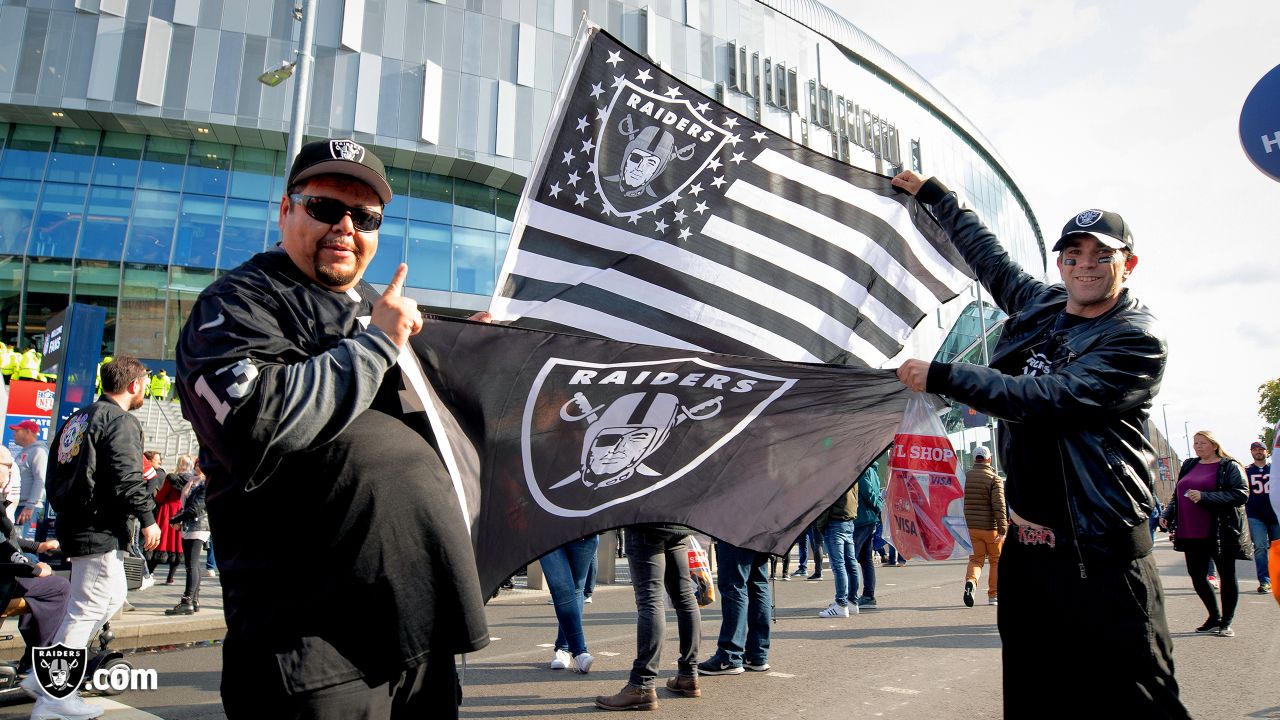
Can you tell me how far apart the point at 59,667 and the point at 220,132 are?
2834 centimetres

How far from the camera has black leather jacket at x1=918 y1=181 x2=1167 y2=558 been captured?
251cm

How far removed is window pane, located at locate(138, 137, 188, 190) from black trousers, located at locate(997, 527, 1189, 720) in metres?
32.6

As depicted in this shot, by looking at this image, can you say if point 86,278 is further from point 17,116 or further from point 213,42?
point 213,42

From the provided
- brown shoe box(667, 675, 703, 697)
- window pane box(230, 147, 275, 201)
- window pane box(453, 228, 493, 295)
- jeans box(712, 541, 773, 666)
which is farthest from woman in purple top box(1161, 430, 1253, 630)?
window pane box(230, 147, 275, 201)

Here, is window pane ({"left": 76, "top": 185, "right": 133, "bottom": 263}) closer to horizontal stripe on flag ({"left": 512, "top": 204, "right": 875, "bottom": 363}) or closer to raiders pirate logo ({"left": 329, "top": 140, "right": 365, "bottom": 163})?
horizontal stripe on flag ({"left": 512, "top": 204, "right": 875, "bottom": 363})

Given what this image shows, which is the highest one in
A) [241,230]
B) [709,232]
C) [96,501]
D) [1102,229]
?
[241,230]

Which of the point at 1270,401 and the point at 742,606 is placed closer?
the point at 742,606

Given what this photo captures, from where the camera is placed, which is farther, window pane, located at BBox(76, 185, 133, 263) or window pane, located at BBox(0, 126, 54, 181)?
window pane, located at BBox(76, 185, 133, 263)

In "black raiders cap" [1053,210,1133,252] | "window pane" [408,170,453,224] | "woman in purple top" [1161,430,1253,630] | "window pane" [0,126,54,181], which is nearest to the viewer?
"black raiders cap" [1053,210,1133,252]

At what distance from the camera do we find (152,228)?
28.9 meters

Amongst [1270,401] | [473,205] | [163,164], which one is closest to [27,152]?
A: [163,164]

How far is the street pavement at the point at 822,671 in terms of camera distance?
192 inches

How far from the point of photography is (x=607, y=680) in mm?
5668
